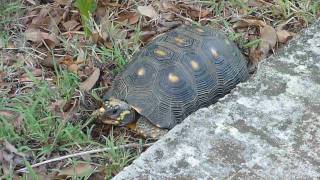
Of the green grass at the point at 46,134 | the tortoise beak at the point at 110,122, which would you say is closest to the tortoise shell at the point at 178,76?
Result: the tortoise beak at the point at 110,122

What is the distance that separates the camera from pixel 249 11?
4.12m

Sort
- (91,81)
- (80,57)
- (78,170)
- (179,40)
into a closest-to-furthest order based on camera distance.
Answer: (78,170) → (179,40) → (91,81) → (80,57)

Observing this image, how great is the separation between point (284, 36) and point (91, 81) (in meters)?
1.29

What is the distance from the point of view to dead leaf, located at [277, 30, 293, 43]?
12.7 feet

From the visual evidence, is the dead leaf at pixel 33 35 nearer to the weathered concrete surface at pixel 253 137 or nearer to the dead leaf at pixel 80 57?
the dead leaf at pixel 80 57

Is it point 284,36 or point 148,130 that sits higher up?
point 284,36

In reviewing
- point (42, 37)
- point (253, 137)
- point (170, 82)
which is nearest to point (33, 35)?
point (42, 37)

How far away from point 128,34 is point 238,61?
823 millimetres

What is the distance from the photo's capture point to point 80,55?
3.74 metres

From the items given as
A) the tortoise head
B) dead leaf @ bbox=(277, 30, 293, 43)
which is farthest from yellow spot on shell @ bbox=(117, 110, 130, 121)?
dead leaf @ bbox=(277, 30, 293, 43)

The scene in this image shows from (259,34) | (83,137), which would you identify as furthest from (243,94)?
(259,34)

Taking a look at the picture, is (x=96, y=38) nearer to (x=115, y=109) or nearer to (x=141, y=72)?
(x=141, y=72)

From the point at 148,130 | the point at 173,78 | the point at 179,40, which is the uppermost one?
the point at 179,40

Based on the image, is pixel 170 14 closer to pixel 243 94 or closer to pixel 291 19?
pixel 291 19
